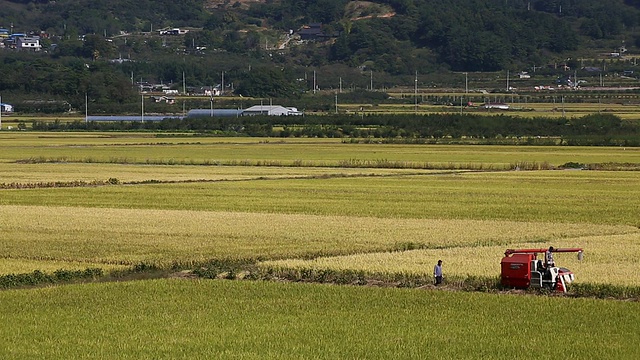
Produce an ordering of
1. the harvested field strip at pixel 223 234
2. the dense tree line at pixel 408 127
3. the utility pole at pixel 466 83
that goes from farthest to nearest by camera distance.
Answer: the utility pole at pixel 466 83 → the dense tree line at pixel 408 127 → the harvested field strip at pixel 223 234

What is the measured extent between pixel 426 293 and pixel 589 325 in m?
3.68

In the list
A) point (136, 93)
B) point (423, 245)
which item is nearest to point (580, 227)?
point (423, 245)

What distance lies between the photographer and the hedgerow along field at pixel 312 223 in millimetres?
20375

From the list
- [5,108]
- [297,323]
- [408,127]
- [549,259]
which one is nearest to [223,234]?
[549,259]

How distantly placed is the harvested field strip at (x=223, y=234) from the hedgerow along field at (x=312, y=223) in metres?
0.05

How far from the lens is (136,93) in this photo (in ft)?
470

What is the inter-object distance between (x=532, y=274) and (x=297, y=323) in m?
5.22

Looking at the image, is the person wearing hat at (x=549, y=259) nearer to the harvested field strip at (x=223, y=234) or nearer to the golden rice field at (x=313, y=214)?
the golden rice field at (x=313, y=214)

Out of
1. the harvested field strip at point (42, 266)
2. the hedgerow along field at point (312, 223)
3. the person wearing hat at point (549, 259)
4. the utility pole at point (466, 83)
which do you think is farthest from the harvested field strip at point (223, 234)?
the utility pole at point (466, 83)

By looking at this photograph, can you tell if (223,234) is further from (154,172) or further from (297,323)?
(154,172)

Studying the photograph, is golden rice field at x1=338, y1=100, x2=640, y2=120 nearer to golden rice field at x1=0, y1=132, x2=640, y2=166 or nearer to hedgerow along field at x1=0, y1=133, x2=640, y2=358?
golden rice field at x1=0, y1=132, x2=640, y2=166

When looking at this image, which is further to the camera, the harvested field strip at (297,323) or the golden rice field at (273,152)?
the golden rice field at (273,152)

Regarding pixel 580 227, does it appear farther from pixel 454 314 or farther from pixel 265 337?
pixel 265 337

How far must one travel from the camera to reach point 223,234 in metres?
30.6
